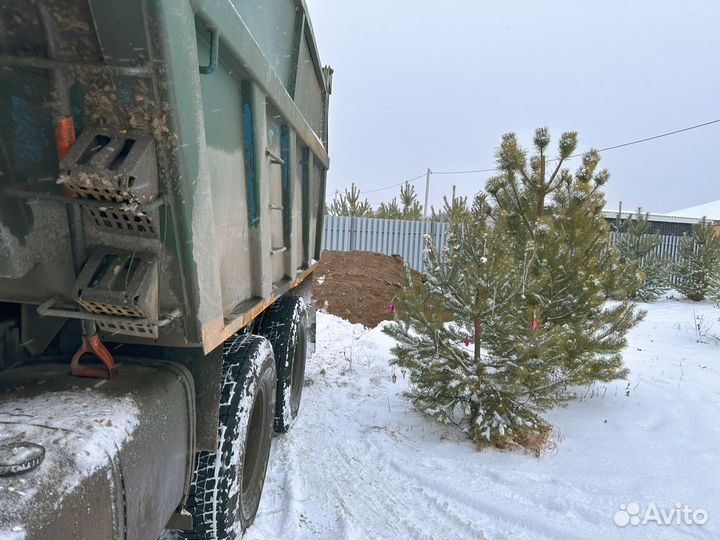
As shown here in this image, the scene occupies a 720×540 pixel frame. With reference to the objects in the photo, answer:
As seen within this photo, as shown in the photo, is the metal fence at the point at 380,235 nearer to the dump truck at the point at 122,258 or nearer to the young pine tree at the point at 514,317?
the young pine tree at the point at 514,317

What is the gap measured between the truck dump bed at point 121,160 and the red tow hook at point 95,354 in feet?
0.33

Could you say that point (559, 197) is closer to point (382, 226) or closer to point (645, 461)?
point (645, 461)

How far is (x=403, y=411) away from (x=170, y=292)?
360cm

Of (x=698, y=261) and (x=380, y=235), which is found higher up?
(x=380, y=235)

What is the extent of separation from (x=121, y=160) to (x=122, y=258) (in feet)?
1.11

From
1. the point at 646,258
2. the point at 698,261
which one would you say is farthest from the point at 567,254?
the point at 646,258

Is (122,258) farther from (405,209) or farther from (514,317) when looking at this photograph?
(405,209)

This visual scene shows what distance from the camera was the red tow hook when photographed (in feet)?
5.69

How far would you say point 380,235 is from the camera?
16.8 m

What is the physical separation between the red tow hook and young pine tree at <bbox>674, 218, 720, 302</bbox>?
15201mm

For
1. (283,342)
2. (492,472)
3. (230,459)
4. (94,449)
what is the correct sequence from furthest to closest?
(283,342)
(492,472)
(230,459)
(94,449)

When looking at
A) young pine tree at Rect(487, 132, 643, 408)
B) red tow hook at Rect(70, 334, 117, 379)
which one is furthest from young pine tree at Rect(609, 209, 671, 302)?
red tow hook at Rect(70, 334, 117, 379)

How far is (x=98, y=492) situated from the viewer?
130 centimetres

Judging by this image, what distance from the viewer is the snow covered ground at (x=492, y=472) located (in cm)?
297
